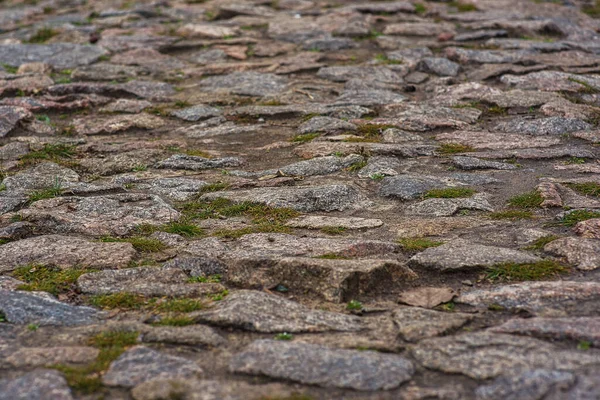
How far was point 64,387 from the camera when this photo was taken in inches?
127

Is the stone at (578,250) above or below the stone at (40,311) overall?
below

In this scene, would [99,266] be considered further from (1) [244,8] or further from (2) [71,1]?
(2) [71,1]

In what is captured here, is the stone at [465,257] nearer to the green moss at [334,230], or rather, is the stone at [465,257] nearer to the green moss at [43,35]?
the green moss at [334,230]

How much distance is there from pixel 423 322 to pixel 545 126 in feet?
13.5

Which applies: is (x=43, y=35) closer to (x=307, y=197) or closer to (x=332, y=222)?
(x=307, y=197)

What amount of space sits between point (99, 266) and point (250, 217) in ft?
4.09

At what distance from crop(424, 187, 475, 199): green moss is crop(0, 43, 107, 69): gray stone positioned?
20.1 ft

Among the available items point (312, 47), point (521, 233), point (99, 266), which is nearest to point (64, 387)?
point (99, 266)

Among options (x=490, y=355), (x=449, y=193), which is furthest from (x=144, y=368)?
(x=449, y=193)

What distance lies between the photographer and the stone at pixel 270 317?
12.5 ft

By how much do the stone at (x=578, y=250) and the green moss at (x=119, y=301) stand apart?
244cm

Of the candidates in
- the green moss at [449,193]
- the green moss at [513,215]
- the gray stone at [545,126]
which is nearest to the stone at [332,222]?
the green moss at [449,193]

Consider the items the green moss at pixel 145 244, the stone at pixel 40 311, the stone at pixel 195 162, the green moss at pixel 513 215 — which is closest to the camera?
the stone at pixel 40 311

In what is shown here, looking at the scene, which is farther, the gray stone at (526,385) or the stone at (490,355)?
the stone at (490,355)
